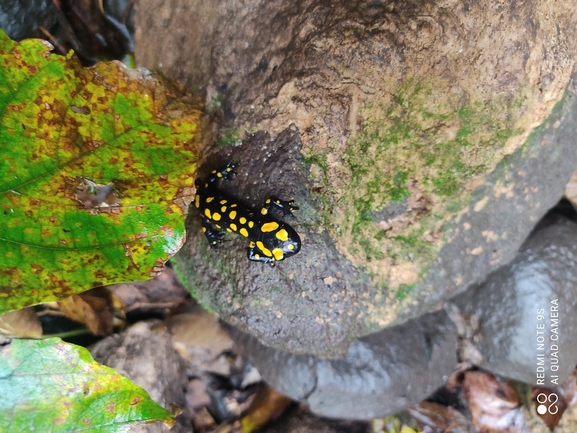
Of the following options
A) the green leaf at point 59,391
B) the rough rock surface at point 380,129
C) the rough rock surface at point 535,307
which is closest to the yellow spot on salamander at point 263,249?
the rough rock surface at point 380,129

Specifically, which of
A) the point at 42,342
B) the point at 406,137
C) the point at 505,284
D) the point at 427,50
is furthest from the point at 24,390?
the point at 505,284

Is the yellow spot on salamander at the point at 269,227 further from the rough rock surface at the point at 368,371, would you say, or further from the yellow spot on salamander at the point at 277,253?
the rough rock surface at the point at 368,371

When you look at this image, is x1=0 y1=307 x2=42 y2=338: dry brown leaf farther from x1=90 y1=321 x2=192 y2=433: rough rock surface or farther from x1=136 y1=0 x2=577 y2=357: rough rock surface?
x1=136 y1=0 x2=577 y2=357: rough rock surface

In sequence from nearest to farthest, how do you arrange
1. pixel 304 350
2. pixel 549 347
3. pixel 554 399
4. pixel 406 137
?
1. pixel 406 137
2. pixel 304 350
3. pixel 549 347
4. pixel 554 399

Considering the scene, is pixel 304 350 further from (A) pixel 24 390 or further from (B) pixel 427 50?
(B) pixel 427 50

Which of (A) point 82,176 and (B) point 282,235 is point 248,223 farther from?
(A) point 82,176

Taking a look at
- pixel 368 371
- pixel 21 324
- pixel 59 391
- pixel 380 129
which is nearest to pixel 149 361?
pixel 21 324
